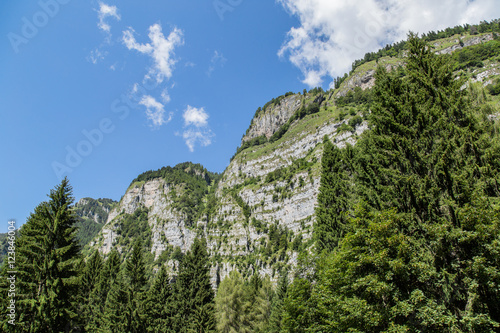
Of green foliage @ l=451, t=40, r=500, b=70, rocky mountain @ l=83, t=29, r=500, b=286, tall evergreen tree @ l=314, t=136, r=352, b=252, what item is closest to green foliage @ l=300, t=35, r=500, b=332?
tall evergreen tree @ l=314, t=136, r=352, b=252

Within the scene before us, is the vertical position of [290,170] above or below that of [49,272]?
above

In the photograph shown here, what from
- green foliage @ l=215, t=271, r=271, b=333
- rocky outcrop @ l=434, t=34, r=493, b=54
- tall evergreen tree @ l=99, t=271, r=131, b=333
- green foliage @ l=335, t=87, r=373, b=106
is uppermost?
rocky outcrop @ l=434, t=34, r=493, b=54

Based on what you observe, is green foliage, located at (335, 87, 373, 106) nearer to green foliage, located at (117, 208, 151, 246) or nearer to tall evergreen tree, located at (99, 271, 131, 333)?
tall evergreen tree, located at (99, 271, 131, 333)

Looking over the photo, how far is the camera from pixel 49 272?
1600cm

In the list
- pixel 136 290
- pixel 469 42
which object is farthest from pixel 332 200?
pixel 469 42

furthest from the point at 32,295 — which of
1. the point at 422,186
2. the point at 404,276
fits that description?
the point at 422,186

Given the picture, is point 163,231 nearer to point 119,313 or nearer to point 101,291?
point 101,291

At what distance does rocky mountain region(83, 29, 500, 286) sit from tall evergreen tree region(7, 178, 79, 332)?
6557cm

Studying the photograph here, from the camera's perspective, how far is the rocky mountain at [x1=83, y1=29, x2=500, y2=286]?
4210 inches

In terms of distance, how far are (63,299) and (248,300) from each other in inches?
1229

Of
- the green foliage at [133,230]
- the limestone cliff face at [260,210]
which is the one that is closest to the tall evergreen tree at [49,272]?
the limestone cliff face at [260,210]

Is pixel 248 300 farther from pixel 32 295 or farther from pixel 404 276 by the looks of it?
pixel 404 276

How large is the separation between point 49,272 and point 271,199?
378ft

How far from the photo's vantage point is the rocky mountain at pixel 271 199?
107 m
